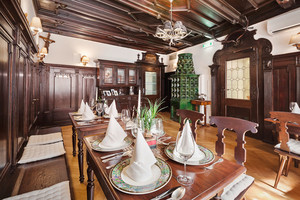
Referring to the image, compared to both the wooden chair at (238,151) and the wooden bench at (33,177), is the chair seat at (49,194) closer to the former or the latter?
the wooden bench at (33,177)

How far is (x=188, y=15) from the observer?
12.9ft

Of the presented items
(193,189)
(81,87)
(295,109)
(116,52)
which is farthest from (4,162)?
(116,52)

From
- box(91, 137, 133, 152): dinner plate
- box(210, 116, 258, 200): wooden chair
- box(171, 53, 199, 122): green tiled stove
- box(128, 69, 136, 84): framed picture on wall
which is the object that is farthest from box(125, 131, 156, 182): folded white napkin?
box(128, 69, 136, 84): framed picture on wall

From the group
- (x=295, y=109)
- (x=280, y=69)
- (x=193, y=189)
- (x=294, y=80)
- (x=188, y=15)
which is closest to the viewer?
(x=193, y=189)

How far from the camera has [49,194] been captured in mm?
1007

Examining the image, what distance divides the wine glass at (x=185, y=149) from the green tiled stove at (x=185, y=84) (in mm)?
4639

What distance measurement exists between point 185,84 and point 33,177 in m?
5.03

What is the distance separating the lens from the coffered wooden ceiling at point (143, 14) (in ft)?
10.4

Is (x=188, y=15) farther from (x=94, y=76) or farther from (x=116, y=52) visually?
(x=94, y=76)

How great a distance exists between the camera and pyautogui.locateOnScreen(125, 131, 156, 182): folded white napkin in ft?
2.18

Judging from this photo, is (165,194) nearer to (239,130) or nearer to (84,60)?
(239,130)

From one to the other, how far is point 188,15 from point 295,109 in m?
3.43

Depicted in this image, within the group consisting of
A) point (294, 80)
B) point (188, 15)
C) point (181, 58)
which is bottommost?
point (294, 80)

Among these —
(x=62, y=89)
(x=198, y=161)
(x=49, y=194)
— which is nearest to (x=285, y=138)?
(x=198, y=161)
